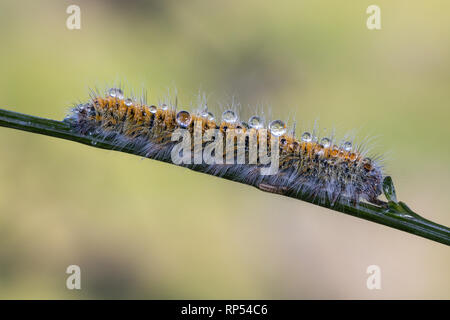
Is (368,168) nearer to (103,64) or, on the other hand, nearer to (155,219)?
(155,219)

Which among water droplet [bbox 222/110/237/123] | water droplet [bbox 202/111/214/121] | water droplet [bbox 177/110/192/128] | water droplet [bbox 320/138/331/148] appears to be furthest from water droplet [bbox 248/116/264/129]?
water droplet [bbox 320/138/331/148]

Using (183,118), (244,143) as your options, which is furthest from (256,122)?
(183,118)

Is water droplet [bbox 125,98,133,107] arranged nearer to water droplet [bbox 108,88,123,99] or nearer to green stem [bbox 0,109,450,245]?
water droplet [bbox 108,88,123,99]

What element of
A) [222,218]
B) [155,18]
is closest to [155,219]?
[222,218]

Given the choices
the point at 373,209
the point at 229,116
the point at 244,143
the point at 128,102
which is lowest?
the point at 373,209

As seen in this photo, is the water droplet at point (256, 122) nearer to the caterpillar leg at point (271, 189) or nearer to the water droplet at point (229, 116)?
the water droplet at point (229, 116)

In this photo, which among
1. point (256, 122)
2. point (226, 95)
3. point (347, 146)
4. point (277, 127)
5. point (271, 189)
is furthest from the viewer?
point (226, 95)

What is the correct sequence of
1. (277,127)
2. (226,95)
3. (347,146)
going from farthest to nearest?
(226,95) < (347,146) < (277,127)

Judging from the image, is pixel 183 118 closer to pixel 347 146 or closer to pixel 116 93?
pixel 116 93
